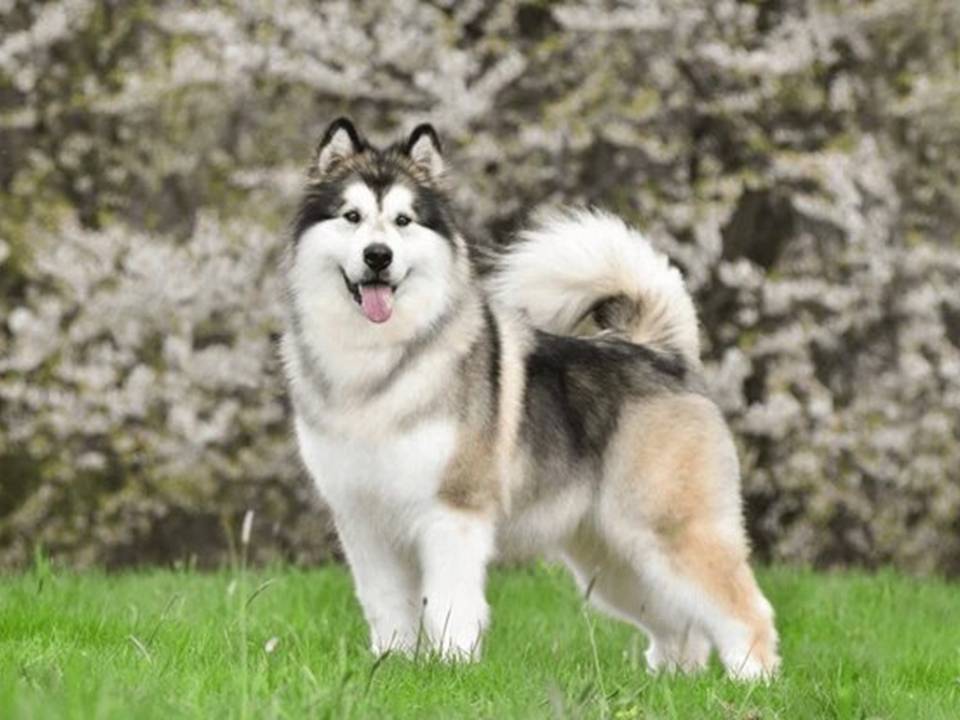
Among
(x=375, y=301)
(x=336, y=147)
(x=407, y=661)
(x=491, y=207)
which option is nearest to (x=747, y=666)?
(x=407, y=661)

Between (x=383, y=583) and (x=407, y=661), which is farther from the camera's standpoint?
(x=383, y=583)

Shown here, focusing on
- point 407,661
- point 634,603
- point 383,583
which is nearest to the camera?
point 407,661

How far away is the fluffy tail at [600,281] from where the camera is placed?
19.7 ft

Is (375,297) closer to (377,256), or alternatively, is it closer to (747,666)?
(377,256)

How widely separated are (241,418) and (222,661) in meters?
5.98

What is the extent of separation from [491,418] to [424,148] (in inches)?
34.6

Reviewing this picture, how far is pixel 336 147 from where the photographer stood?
5484mm

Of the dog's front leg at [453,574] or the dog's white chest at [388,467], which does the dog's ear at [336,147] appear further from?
the dog's front leg at [453,574]

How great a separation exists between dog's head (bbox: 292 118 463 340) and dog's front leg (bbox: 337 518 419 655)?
2.09 feet

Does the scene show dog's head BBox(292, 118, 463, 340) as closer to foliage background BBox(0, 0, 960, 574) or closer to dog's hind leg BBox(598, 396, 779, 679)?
dog's hind leg BBox(598, 396, 779, 679)

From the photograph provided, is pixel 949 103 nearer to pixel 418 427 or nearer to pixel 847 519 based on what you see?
pixel 847 519

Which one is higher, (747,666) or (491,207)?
(491,207)

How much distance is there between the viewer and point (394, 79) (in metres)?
9.71

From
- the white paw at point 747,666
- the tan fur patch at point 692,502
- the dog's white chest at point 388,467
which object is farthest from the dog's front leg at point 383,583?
the white paw at point 747,666
